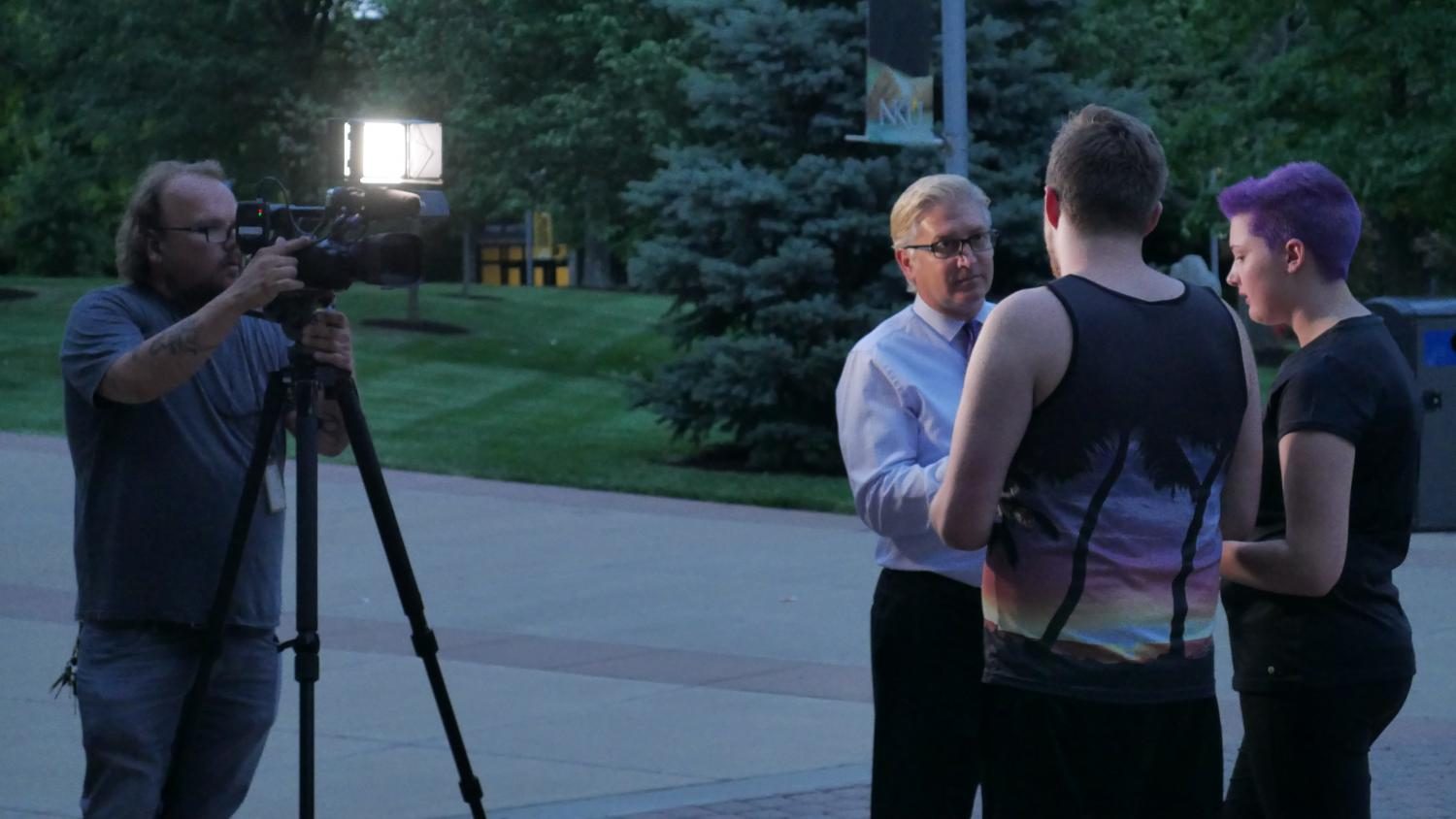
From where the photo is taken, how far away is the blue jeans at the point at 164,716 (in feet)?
13.2

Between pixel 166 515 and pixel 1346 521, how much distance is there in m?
2.30

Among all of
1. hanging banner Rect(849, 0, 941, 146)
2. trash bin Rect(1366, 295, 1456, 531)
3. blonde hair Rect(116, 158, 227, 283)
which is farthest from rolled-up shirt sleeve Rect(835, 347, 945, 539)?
hanging banner Rect(849, 0, 941, 146)

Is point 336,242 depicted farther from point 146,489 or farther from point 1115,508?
point 1115,508

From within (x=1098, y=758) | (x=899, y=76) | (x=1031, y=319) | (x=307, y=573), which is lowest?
(x=1098, y=758)

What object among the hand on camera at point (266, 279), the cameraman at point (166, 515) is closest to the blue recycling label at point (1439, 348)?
the cameraman at point (166, 515)

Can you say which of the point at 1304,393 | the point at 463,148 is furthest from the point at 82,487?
the point at 463,148

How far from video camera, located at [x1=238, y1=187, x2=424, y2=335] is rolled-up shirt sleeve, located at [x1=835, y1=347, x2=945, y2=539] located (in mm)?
918

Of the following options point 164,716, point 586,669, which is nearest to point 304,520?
point 164,716

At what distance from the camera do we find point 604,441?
18109 mm

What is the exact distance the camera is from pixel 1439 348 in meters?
11.6

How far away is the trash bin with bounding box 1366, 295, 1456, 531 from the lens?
37.9ft

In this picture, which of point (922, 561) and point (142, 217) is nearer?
point (922, 561)

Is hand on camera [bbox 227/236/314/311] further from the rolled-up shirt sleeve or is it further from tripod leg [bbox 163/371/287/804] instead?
the rolled-up shirt sleeve

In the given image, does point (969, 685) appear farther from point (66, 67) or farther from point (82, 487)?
point (66, 67)
